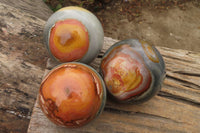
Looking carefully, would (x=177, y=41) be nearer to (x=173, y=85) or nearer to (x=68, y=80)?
(x=173, y=85)

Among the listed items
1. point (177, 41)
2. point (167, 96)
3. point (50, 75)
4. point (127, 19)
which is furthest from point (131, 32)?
point (50, 75)

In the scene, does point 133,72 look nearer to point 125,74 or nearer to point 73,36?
point 125,74

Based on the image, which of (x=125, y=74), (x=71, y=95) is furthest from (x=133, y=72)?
(x=71, y=95)

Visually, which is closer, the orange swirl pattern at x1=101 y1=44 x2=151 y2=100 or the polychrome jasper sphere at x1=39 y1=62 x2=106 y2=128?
the polychrome jasper sphere at x1=39 y1=62 x2=106 y2=128

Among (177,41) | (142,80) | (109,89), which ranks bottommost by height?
(177,41)

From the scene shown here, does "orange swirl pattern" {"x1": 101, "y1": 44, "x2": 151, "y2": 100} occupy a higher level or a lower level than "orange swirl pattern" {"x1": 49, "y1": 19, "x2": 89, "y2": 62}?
lower

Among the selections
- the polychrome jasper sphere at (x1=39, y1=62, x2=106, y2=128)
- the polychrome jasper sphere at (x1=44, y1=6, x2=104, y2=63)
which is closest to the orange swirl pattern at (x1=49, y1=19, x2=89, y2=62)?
the polychrome jasper sphere at (x1=44, y1=6, x2=104, y2=63)

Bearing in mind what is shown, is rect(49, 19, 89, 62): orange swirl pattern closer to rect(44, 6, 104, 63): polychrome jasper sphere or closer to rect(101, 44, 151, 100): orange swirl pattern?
rect(44, 6, 104, 63): polychrome jasper sphere
